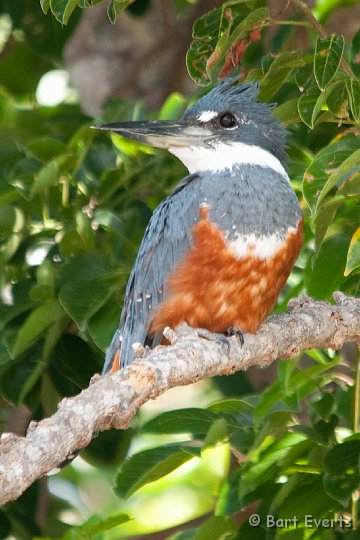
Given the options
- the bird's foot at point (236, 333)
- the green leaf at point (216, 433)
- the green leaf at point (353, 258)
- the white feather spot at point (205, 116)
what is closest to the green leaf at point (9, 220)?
the white feather spot at point (205, 116)

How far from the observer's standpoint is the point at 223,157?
163 inches

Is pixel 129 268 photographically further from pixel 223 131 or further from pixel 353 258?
pixel 353 258

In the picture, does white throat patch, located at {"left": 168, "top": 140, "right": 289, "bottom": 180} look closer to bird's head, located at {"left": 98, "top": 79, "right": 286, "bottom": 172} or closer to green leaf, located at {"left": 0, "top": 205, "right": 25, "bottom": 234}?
bird's head, located at {"left": 98, "top": 79, "right": 286, "bottom": 172}

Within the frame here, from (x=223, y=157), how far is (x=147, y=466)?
1272 millimetres

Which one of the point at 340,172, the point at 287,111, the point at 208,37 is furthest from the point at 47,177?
the point at 340,172

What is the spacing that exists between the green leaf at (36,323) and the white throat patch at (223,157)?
2.50 feet

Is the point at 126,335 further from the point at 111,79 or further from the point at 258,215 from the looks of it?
the point at 111,79

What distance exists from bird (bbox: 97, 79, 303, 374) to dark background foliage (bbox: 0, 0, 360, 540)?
0.36ft

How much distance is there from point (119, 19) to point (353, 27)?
1.29m

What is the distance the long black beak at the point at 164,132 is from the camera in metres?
3.99

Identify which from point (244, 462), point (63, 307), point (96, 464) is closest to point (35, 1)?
point (63, 307)

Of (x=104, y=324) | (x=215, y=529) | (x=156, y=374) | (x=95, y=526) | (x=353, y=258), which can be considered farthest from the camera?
(x=104, y=324)

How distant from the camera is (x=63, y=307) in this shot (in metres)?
3.73

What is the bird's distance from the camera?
371cm
